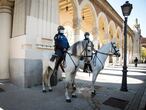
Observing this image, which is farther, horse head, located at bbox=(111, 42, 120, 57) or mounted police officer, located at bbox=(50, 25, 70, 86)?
horse head, located at bbox=(111, 42, 120, 57)

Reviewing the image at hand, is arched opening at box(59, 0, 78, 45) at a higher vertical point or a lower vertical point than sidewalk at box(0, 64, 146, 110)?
higher

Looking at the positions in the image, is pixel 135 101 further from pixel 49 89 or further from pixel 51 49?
pixel 51 49

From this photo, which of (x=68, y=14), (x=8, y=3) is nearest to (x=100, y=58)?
(x=8, y=3)

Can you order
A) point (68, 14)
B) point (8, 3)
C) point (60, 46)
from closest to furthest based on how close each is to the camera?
point (60, 46), point (8, 3), point (68, 14)

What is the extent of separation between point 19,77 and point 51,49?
1.88 meters

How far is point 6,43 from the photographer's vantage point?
28.8 ft

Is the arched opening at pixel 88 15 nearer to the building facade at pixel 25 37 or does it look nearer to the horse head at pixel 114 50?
the building facade at pixel 25 37

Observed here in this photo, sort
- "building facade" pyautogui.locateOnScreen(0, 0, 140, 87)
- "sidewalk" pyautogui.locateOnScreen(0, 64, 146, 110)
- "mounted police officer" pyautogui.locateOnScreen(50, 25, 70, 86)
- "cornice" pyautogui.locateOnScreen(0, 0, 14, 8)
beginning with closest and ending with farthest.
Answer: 1. "sidewalk" pyautogui.locateOnScreen(0, 64, 146, 110)
2. "mounted police officer" pyautogui.locateOnScreen(50, 25, 70, 86)
3. "building facade" pyautogui.locateOnScreen(0, 0, 140, 87)
4. "cornice" pyautogui.locateOnScreen(0, 0, 14, 8)

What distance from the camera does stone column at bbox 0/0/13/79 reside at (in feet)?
28.6

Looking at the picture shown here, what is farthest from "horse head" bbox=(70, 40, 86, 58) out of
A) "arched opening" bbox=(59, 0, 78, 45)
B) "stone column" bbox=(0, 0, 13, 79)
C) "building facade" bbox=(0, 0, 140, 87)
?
"arched opening" bbox=(59, 0, 78, 45)

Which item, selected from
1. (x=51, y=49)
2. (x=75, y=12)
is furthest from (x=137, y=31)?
(x=51, y=49)

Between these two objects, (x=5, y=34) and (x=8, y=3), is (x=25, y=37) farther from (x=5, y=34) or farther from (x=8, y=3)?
(x=8, y=3)

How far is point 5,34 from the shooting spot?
29.0 feet

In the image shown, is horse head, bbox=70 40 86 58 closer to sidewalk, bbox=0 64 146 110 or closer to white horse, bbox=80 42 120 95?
white horse, bbox=80 42 120 95
